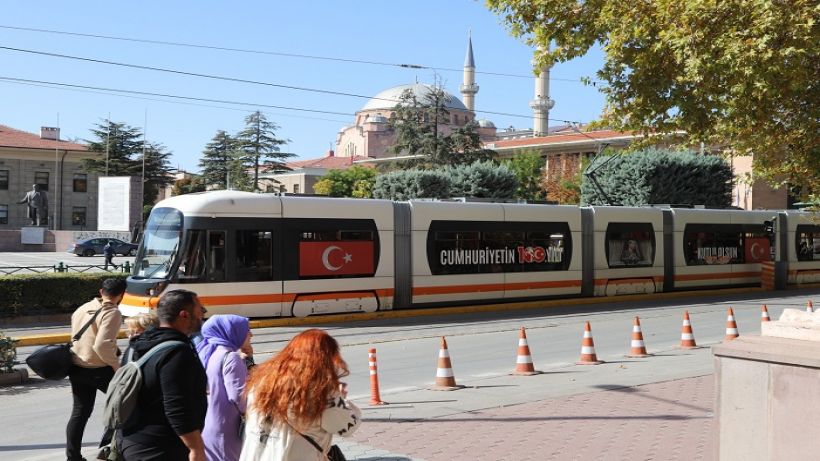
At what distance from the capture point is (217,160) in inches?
3664

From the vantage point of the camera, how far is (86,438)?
876cm

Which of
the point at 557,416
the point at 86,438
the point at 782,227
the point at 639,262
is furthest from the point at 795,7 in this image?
the point at 782,227

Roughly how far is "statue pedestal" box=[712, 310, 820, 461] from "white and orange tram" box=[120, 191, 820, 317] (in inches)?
547

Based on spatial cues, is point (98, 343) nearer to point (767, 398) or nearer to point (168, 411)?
point (168, 411)

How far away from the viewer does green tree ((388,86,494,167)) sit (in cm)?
6225

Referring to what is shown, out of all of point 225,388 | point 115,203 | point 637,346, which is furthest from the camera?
point 115,203

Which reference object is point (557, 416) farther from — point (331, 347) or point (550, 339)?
point (550, 339)

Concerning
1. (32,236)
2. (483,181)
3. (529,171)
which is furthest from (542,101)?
(32,236)

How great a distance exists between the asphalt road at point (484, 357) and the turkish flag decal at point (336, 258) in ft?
4.39

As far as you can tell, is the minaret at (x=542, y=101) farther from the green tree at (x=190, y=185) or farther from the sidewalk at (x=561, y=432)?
the sidewalk at (x=561, y=432)

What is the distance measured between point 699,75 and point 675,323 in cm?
1031

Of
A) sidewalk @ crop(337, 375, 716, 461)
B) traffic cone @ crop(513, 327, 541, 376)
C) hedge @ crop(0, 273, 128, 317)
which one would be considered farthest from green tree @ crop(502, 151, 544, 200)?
sidewalk @ crop(337, 375, 716, 461)

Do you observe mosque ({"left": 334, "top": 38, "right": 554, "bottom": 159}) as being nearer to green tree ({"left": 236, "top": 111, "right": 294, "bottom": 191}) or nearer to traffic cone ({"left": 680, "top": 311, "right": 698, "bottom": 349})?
green tree ({"left": 236, "top": 111, "right": 294, "bottom": 191})

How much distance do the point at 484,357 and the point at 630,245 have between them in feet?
45.4
